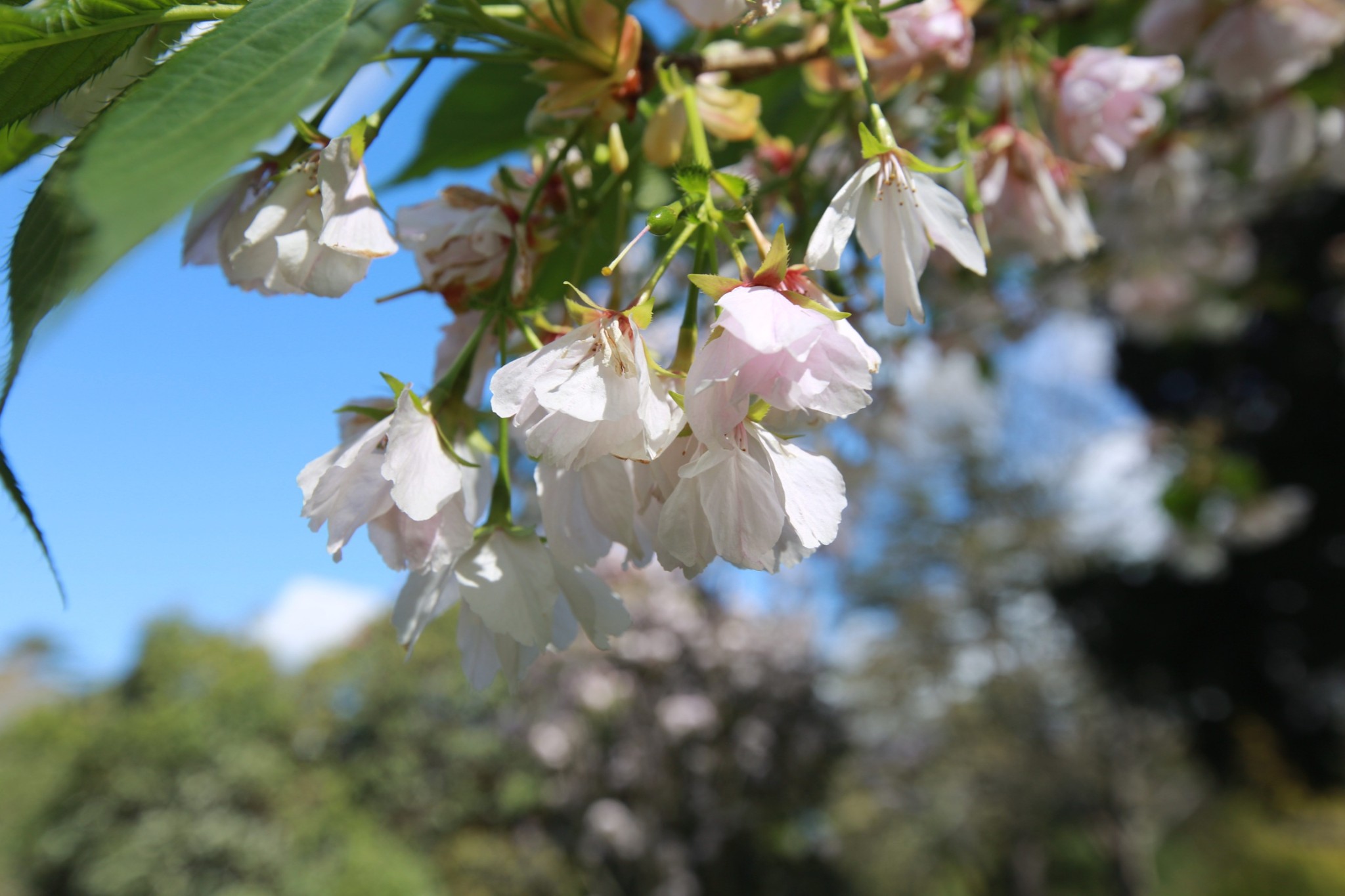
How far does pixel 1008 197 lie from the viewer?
1.69 feet

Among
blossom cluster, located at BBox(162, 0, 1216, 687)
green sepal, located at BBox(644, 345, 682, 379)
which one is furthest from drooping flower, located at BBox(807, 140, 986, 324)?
green sepal, located at BBox(644, 345, 682, 379)

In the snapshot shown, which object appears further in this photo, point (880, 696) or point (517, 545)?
point (880, 696)

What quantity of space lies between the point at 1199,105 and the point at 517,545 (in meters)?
1.21

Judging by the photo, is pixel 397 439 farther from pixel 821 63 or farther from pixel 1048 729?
pixel 1048 729

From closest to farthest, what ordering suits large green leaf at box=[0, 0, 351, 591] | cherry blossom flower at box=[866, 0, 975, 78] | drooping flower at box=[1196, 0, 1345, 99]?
large green leaf at box=[0, 0, 351, 591]
cherry blossom flower at box=[866, 0, 975, 78]
drooping flower at box=[1196, 0, 1345, 99]

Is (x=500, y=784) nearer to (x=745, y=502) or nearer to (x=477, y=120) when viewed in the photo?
(x=477, y=120)

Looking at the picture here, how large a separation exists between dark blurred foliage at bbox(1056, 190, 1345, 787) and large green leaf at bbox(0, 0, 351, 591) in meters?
6.49

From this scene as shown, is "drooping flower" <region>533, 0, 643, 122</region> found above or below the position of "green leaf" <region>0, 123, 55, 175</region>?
below

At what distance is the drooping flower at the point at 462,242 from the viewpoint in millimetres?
359

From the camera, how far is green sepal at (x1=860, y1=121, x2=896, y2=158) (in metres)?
0.31

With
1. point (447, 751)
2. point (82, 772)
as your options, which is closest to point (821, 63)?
point (82, 772)

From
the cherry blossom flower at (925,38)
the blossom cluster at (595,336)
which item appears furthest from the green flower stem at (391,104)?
the cherry blossom flower at (925,38)

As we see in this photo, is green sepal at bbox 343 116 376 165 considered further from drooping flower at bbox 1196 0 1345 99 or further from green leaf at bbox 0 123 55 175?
drooping flower at bbox 1196 0 1345 99

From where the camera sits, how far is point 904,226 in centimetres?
33
